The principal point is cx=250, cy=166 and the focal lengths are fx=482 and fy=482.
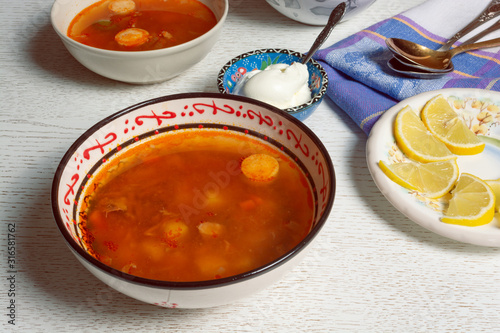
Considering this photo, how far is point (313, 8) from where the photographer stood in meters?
1.51

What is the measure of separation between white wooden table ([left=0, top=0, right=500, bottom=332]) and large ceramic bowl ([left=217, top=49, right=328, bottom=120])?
9 centimetres

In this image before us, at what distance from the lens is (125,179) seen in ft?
3.28

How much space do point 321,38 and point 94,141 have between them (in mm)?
Answer: 727

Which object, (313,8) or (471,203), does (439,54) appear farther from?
(471,203)

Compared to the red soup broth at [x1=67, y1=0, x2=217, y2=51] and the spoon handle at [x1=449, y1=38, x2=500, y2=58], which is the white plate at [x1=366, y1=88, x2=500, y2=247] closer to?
the spoon handle at [x1=449, y1=38, x2=500, y2=58]

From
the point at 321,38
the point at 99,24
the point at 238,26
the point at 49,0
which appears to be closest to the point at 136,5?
the point at 99,24

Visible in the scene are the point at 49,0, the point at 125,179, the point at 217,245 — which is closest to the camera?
the point at 217,245

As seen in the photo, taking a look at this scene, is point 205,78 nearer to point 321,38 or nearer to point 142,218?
point 321,38

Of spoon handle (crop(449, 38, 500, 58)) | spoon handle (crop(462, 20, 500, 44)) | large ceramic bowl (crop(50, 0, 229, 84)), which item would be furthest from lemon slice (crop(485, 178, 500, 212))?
large ceramic bowl (crop(50, 0, 229, 84))

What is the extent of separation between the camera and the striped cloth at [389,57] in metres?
1.31

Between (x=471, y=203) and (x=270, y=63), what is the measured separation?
0.68 metres

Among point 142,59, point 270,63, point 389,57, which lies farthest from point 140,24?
point 389,57

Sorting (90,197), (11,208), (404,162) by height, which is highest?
(404,162)

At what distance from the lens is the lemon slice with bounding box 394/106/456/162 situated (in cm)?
114
